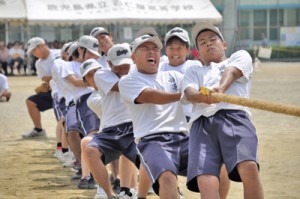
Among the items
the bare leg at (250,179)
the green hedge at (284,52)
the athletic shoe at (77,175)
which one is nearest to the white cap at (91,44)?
the athletic shoe at (77,175)

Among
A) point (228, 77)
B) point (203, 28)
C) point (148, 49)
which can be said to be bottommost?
point (228, 77)

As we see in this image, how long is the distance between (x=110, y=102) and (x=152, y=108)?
5.13 feet

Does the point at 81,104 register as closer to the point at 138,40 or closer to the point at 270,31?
the point at 138,40

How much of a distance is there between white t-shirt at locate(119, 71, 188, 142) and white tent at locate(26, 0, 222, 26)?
25.4 meters

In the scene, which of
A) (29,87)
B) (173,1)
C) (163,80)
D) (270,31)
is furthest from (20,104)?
(270,31)

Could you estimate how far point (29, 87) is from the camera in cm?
3144

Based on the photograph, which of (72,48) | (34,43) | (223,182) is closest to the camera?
(223,182)

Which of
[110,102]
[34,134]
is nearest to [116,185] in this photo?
[110,102]

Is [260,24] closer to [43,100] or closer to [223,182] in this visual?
[43,100]

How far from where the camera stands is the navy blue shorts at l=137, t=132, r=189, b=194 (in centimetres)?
688

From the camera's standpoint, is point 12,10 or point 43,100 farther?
point 12,10

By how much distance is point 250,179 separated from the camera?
631cm

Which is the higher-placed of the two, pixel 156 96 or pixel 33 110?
pixel 156 96

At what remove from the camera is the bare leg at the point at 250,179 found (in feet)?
20.7
